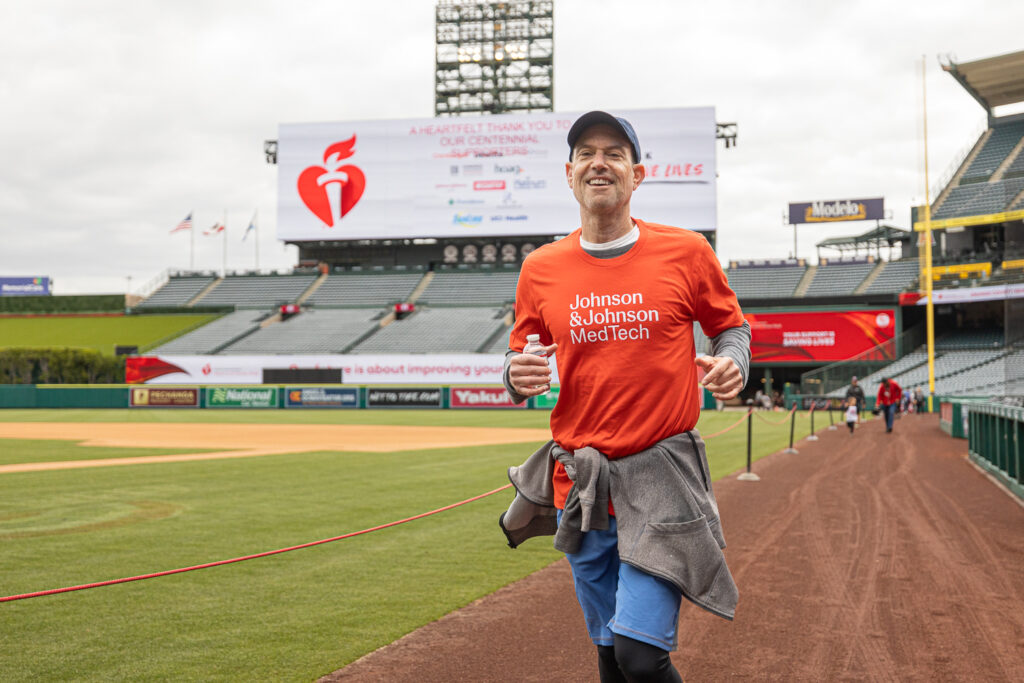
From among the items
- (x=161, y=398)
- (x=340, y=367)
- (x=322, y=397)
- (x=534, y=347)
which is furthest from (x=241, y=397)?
(x=534, y=347)

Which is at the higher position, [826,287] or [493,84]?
[493,84]

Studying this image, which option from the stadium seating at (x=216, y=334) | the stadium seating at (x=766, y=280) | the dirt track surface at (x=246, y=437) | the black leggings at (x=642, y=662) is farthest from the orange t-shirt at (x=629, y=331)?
the stadium seating at (x=766, y=280)

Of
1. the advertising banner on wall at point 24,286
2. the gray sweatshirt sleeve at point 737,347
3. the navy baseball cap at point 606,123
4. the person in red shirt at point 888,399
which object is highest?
the advertising banner on wall at point 24,286

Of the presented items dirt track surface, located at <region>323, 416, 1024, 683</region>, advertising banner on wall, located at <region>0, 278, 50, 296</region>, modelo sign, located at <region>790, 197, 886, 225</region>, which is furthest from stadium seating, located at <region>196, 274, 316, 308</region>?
dirt track surface, located at <region>323, 416, 1024, 683</region>

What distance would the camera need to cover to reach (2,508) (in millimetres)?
9781

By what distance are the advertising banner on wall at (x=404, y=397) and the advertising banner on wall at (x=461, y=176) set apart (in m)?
16.4

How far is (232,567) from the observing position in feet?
22.4

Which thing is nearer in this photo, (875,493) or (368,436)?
(875,493)

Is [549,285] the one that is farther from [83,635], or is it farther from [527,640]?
[83,635]

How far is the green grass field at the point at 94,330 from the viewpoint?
191 ft

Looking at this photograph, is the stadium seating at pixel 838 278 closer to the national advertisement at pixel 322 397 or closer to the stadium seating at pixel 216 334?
the national advertisement at pixel 322 397

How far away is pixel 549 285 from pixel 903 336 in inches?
1924

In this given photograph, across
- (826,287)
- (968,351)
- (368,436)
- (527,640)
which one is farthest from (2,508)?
(826,287)

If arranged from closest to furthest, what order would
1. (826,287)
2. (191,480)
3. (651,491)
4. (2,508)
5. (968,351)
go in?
(651,491), (2,508), (191,480), (968,351), (826,287)
